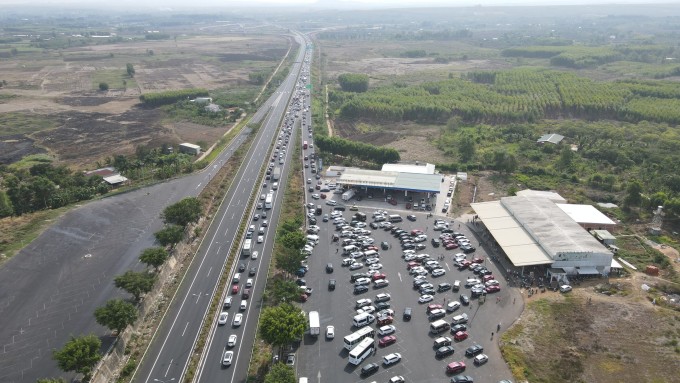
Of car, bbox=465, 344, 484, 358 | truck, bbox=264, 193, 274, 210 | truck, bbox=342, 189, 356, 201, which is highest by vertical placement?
car, bbox=465, 344, 484, 358

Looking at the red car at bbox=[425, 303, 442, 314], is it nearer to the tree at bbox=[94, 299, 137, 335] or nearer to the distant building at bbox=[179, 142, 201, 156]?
the tree at bbox=[94, 299, 137, 335]

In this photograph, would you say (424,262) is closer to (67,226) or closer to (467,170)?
(467,170)

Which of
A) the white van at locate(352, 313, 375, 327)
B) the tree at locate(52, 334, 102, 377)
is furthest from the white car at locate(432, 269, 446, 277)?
the tree at locate(52, 334, 102, 377)

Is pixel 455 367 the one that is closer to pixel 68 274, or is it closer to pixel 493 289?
pixel 493 289

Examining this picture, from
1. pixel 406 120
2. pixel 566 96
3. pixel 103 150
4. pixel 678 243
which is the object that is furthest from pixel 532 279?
pixel 566 96

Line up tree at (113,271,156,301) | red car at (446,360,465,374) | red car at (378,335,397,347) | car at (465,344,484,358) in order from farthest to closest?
tree at (113,271,156,301) < red car at (378,335,397,347) < car at (465,344,484,358) < red car at (446,360,465,374)

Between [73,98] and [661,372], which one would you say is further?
[73,98]

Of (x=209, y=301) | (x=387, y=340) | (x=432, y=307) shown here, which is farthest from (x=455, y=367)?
(x=209, y=301)
